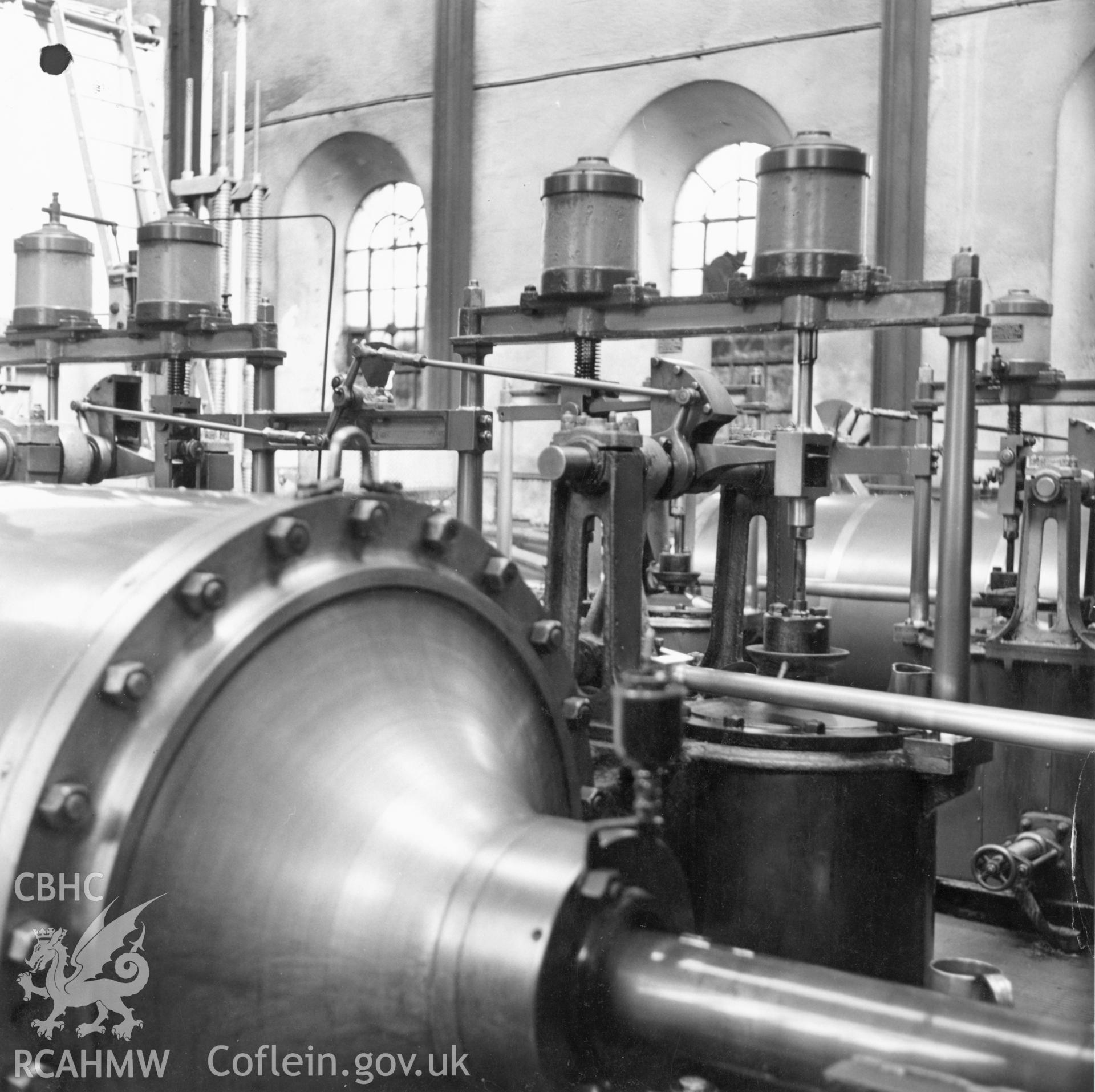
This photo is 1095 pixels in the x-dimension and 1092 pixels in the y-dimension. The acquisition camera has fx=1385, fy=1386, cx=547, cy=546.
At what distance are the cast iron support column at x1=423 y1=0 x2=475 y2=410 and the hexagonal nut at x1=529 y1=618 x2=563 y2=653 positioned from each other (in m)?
7.48

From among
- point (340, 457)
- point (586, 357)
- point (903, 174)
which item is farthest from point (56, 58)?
point (340, 457)

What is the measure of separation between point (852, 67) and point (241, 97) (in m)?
3.58

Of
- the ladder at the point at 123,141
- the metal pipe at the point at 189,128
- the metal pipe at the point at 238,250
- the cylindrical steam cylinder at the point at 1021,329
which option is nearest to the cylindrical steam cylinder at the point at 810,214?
the cylindrical steam cylinder at the point at 1021,329

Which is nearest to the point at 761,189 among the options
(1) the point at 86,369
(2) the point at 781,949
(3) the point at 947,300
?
(3) the point at 947,300

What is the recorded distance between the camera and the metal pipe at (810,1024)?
0.77 metres

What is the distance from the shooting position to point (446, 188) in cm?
872

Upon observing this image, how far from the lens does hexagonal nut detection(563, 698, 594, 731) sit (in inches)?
51.0

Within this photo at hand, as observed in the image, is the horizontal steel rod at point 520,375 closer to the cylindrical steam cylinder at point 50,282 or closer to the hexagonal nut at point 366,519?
the hexagonal nut at point 366,519

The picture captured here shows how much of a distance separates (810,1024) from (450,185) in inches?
327

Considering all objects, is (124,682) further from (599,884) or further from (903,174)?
(903,174)

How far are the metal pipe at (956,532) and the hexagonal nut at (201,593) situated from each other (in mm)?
2022

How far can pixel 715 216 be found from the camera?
8.16 m

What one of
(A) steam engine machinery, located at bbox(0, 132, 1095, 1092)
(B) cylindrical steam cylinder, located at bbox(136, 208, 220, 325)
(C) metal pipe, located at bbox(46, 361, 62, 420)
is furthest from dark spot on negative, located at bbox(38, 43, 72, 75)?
(A) steam engine machinery, located at bbox(0, 132, 1095, 1092)

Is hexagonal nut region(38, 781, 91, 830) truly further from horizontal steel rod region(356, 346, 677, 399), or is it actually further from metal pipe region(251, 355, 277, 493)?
metal pipe region(251, 355, 277, 493)
